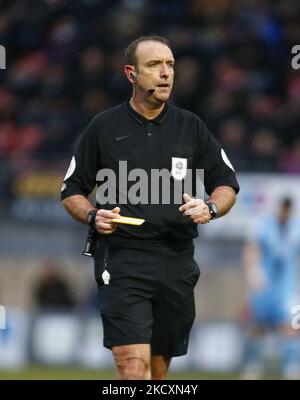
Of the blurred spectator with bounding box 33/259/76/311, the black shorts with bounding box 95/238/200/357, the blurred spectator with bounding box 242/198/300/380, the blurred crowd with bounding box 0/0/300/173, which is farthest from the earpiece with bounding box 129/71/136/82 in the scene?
the blurred spectator with bounding box 33/259/76/311

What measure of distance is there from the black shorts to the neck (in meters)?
0.88

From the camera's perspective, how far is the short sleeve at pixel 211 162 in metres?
8.45

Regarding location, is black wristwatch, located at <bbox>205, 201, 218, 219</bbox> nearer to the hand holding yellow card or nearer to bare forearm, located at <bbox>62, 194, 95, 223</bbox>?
the hand holding yellow card

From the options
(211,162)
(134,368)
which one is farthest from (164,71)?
(134,368)

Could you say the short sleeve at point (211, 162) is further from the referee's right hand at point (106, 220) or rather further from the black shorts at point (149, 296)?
the referee's right hand at point (106, 220)

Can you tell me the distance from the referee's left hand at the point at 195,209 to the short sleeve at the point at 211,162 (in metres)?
0.56

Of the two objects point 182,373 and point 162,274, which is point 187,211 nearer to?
point 162,274

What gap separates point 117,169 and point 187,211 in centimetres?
63

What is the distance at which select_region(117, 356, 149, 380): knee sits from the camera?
26.0 ft

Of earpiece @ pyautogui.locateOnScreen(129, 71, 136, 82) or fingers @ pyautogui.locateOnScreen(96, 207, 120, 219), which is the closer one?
fingers @ pyautogui.locateOnScreen(96, 207, 120, 219)

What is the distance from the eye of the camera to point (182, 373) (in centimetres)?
1625

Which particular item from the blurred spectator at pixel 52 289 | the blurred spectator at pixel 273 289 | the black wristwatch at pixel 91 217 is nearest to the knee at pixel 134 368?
the black wristwatch at pixel 91 217

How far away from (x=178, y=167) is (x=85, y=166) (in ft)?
2.04

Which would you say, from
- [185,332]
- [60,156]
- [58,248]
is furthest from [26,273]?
[185,332]
